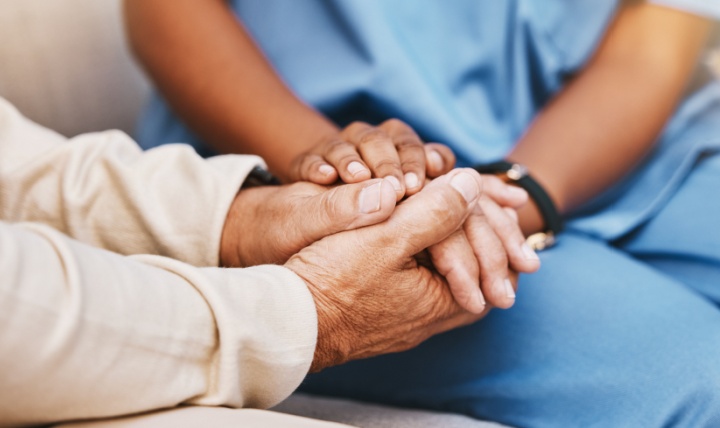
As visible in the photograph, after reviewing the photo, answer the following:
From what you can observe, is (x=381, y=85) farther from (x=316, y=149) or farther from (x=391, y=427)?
(x=391, y=427)

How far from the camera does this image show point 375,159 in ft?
2.02

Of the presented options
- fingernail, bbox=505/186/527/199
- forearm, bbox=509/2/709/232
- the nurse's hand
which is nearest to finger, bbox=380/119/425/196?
the nurse's hand

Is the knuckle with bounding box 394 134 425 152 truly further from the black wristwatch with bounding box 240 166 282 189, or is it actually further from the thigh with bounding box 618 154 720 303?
the thigh with bounding box 618 154 720 303

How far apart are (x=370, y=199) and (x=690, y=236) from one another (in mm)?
425

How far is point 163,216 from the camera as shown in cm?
60

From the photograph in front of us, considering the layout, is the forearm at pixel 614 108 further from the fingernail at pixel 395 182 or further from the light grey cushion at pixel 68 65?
the light grey cushion at pixel 68 65

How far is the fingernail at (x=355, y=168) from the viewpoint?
1.95 ft

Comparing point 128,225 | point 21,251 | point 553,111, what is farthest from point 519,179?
point 21,251

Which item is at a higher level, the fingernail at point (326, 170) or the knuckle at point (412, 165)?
the knuckle at point (412, 165)

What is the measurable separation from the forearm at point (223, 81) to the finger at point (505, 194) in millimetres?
183

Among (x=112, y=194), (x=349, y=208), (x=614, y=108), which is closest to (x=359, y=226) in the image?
(x=349, y=208)

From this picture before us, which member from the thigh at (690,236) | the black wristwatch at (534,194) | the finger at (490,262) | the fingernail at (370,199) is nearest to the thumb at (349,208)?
the fingernail at (370,199)

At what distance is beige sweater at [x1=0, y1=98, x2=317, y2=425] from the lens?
365 millimetres

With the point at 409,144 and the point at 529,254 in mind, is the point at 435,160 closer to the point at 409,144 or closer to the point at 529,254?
the point at 409,144
